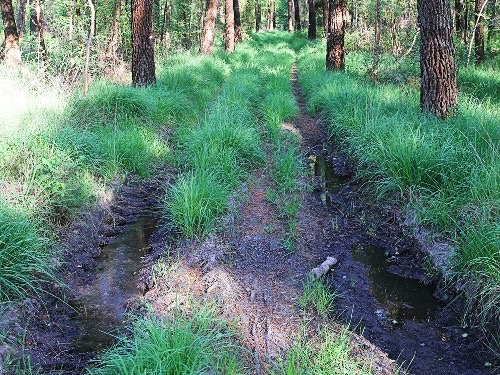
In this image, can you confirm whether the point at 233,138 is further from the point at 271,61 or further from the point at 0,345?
the point at 271,61

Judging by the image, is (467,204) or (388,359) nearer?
(388,359)

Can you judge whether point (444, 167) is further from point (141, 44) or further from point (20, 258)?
point (141, 44)

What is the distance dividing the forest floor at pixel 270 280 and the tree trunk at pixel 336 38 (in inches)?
284

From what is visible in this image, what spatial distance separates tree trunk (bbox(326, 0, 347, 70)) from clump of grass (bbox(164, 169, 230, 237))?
832cm

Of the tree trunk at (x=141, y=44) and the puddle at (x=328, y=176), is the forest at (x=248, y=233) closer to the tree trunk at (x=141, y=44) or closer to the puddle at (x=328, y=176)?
the puddle at (x=328, y=176)

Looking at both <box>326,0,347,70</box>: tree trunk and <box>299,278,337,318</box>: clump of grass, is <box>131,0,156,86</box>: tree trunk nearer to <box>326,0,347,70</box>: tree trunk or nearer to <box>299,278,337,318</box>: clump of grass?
<box>326,0,347,70</box>: tree trunk

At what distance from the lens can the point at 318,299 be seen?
349 cm

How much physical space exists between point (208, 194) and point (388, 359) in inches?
96.6

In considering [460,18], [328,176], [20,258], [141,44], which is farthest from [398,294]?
[460,18]

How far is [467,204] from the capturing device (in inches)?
157

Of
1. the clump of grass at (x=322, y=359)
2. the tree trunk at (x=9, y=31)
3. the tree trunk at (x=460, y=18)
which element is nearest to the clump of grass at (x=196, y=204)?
the clump of grass at (x=322, y=359)

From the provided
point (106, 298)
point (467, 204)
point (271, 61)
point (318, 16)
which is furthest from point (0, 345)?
point (318, 16)

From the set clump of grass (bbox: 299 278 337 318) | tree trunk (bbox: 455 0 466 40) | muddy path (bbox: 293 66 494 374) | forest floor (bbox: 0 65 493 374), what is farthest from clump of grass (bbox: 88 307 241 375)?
tree trunk (bbox: 455 0 466 40)

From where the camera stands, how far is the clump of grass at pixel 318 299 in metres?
3.41
